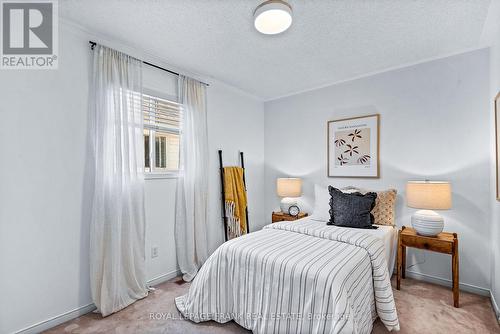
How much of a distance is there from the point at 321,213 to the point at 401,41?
6.70 feet

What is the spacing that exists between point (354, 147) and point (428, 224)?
1.29 meters

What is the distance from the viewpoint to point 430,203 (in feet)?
7.54

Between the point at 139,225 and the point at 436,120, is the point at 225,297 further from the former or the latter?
the point at 436,120

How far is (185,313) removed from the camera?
2.02 metres

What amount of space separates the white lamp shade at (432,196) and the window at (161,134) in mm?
2669

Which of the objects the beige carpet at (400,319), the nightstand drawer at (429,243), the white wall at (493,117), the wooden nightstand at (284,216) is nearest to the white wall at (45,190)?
the beige carpet at (400,319)

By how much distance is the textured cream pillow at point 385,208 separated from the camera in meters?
2.75

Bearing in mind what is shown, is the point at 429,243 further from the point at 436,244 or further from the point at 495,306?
the point at 495,306

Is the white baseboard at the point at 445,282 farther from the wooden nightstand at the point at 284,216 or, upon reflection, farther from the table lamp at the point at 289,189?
the table lamp at the point at 289,189

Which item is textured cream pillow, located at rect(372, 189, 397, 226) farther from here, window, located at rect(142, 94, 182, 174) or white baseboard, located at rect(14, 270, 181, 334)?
white baseboard, located at rect(14, 270, 181, 334)

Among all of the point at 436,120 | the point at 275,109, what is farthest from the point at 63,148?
the point at 436,120

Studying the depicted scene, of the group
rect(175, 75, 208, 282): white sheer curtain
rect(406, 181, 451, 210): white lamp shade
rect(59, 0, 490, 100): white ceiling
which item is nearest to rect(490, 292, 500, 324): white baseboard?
rect(406, 181, 451, 210): white lamp shade

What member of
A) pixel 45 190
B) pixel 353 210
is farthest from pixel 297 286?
pixel 45 190

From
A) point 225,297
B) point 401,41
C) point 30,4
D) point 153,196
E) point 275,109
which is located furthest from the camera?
point 275,109
